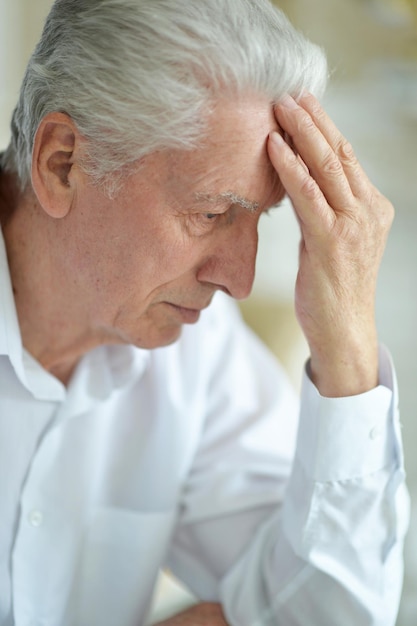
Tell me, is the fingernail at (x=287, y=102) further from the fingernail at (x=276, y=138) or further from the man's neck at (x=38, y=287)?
the man's neck at (x=38, y=287)

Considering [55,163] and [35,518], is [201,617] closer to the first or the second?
[35,518]

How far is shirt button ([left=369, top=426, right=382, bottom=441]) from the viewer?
117 centimetres

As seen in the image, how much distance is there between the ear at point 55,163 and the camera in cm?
104

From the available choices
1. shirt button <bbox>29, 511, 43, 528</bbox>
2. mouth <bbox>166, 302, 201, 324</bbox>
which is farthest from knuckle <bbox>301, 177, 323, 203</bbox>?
shirt button <bbox>29, 511, 43, 528</bbox>

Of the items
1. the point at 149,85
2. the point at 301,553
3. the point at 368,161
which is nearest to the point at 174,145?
the point at 149,85

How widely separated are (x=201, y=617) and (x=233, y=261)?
0.61 m

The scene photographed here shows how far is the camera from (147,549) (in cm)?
141

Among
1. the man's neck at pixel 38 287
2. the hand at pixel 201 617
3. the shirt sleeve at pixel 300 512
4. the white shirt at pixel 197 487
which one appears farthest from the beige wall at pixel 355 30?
the hand at pixel 201 617

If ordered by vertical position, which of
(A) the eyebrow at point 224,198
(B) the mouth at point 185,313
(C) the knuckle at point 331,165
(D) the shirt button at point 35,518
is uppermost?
(C) the knuckle at point 331,165

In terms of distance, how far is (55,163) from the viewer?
1.07 m

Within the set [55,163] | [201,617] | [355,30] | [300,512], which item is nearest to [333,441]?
[300,512]

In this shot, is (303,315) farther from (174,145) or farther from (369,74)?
(369,74)

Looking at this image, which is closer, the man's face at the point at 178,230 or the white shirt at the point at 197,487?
the man's face at the point at 178,230

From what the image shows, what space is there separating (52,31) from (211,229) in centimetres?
34
